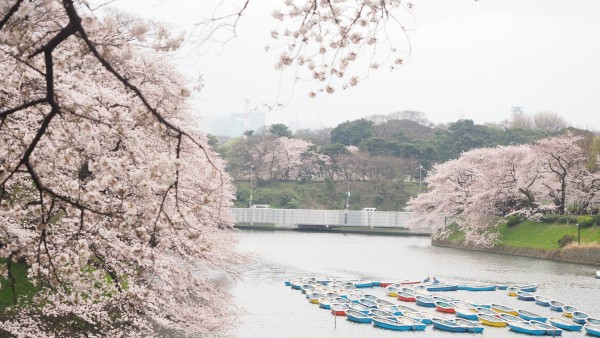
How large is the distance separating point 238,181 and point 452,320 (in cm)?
6481

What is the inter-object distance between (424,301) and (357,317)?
16.5 ft

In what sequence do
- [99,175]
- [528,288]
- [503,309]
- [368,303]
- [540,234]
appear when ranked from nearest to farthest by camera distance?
[99,175] < [503,309] < [368,303] < [528,288] < [540,234]

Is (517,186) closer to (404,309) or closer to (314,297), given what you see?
(314,297)

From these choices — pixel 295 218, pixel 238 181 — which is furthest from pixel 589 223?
pixel 238 181

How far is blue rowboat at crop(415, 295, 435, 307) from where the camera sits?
90.2ft

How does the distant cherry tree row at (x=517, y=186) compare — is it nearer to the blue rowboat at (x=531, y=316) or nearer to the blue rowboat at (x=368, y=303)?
the blue rowboat at (x=531, y=316)

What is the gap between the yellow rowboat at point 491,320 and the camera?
23.6 metres

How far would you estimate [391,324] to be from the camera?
893 inches

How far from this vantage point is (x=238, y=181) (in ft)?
285

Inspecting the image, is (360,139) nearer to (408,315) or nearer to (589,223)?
(589,223)

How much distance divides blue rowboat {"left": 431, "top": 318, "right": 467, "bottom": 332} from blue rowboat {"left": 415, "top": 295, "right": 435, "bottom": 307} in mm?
4026

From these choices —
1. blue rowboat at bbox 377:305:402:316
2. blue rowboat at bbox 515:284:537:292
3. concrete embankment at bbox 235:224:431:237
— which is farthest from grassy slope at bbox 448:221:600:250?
concrete embankment at bbox 235:224:431:237

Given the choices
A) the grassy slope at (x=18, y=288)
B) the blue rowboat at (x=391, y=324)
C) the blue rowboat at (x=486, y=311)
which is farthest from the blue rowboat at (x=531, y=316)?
the grassy slope at (x=18, y=288)

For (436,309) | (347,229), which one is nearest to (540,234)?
(436,309)
